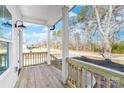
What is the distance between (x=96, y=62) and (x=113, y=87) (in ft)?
1.80

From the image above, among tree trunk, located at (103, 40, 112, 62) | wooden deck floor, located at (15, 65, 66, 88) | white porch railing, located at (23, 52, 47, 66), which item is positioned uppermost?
tree trunk, located at (103, 40, 112, 62)

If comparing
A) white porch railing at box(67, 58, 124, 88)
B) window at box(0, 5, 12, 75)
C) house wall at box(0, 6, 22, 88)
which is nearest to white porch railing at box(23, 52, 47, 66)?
house wall at box(0, 6, 22, 88)

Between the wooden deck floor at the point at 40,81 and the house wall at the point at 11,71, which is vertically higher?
the house wall at the point at 11,71

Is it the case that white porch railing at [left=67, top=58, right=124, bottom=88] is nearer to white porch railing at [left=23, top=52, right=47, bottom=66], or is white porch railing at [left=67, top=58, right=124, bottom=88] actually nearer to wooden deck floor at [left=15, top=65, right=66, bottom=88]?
wooden deck floor at [left=15, top=65, right=66, bottom=88]

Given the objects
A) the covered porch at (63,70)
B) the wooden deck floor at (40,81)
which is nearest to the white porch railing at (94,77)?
the covered porch at (63,70)

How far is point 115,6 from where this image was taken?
1998mm

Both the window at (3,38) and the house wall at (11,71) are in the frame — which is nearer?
the window at (3,38)

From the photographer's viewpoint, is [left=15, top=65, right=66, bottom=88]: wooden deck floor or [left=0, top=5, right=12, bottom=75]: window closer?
[left=0, top=5, right=12, bottom=75]: window

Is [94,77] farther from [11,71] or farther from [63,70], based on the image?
[11,71]

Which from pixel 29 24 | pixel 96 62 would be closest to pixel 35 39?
pixel 29 24

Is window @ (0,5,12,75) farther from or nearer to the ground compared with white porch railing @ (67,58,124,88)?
farther from the ground

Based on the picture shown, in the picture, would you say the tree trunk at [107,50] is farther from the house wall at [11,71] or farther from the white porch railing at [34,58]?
the white porch railing at [34,58]

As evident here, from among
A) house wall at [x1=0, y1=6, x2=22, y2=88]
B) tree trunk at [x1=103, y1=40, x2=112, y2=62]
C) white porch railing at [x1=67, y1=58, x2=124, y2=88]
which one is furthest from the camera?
house wall at [x1=0, y1=6, x2=22, y2=88]

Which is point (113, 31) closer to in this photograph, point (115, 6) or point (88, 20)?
point (115, 6)
